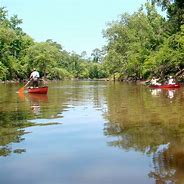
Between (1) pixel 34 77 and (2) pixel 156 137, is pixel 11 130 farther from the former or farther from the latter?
(1) pixel 34 77

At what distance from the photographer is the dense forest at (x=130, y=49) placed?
159ft

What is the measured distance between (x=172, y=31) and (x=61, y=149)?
47136 mm

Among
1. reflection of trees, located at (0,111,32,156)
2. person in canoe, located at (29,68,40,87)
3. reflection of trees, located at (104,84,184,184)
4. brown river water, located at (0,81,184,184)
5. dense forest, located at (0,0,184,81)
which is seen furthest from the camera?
dense forest, located at (0,0,184,81)

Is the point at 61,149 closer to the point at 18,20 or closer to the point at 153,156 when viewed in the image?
the point at 153,156

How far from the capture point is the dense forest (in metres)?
48.6

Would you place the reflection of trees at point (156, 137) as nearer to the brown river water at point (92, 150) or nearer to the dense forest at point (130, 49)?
the brown river water at point (92, 150)

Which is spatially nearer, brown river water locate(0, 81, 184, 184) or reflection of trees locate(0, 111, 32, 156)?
brown river water locate(0, 81, 184, 184)

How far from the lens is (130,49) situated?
7925 cm

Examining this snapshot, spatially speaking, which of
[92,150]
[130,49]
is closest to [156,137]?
[92,150]

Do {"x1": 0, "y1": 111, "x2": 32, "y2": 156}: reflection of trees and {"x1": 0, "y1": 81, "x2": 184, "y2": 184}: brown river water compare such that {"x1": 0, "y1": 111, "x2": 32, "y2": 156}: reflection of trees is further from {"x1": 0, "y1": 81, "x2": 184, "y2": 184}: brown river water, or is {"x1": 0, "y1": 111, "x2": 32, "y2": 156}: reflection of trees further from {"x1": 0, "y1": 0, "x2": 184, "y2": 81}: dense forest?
{"x1": 0, "y1": 0, "x2": 184, "y2": 81}: dense forest

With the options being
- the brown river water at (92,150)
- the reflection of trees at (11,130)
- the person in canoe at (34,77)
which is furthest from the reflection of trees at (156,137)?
the person in canoe at (34,77)

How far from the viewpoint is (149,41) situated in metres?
63.5

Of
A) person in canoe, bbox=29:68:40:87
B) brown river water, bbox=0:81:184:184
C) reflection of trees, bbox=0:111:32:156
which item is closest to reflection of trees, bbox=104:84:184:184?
brown river water, bbox=0:81:184:184

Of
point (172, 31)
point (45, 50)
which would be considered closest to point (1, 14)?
point (45, 50)
